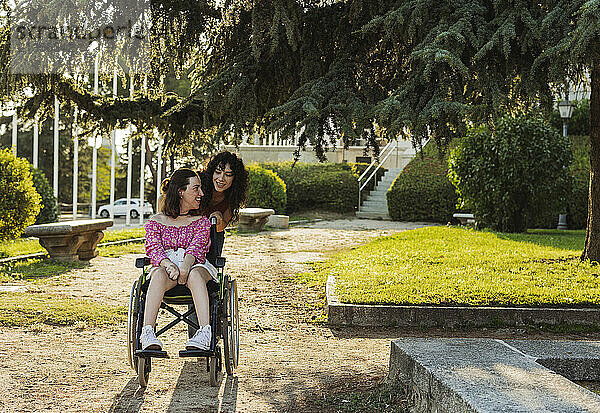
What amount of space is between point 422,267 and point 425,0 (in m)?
4.82

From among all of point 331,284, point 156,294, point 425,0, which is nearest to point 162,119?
point 331,284

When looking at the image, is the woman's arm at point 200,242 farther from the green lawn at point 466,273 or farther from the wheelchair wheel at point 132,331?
the green lawn at point 466,273

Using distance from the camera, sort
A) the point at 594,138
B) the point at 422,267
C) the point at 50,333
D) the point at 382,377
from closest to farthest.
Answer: the point at 382,377 → the point at 50,333 → the point at 594,138 → the point at 422,267

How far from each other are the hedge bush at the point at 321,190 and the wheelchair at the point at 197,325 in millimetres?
21018

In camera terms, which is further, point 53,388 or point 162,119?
point 162,119

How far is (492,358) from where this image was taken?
14.1 ft

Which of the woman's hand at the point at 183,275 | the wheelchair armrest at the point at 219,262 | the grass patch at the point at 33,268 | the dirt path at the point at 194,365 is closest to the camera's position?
the dirt path at the point at 194,365

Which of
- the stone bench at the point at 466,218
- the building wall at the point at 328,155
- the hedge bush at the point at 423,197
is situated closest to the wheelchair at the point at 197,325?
the stone bench at the point at 466,218

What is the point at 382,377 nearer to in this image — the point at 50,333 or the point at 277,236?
the point at 50,333

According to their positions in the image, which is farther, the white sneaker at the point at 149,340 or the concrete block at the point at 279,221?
the concrete block at the point at 279,221

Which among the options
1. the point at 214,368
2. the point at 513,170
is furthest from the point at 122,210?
the point at 214,368

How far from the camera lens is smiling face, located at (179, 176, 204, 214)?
18.2ft

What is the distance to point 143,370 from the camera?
195 inches

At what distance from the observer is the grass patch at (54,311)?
24.2ft
